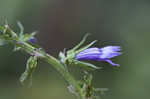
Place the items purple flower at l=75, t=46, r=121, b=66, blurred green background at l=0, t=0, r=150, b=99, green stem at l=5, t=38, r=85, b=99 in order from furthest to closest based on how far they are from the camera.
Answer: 1. blurred green background at l=0, t=0, r=150, b=99
2. purple flower at l=75, t=46, r=121, b=66
3. green stem at l=5, t=38, r=85, b=99

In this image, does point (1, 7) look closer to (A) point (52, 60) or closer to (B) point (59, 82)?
(B) point (59, 82)

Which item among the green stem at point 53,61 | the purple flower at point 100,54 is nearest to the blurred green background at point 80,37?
the purple flower at point 100,54

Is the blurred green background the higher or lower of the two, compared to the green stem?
higher

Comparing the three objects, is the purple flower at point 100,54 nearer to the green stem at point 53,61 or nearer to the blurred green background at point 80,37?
the green stem at point 53,61

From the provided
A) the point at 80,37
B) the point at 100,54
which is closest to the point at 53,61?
the point at 100,54

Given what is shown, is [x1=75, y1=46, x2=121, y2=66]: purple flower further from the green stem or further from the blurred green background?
the blurred green background

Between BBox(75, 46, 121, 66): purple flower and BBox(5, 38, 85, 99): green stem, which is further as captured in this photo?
BBox(75, 46, 121, 66): purple flower

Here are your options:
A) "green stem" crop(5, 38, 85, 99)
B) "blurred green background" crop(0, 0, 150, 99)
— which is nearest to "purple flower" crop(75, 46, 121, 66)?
"green stem" crop(5, 38, 85, 99)

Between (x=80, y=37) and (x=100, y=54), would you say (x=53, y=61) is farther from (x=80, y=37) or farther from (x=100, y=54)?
(x=80, y=37)
